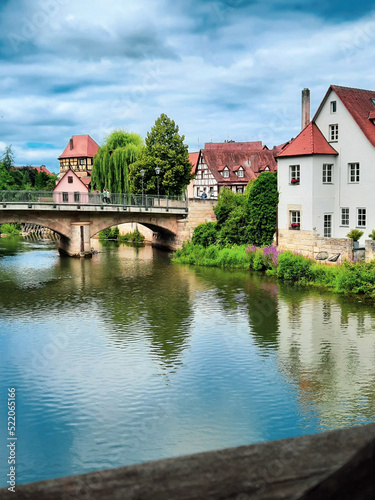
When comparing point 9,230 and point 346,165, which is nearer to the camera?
point 346,165

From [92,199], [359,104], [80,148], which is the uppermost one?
[80,148]

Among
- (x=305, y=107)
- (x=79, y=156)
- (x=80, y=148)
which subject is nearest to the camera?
(x=305, y=107)

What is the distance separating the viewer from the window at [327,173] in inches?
1254

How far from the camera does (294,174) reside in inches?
1302

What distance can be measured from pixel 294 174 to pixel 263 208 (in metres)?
3.47

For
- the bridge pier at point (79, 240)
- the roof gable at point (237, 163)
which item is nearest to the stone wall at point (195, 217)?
the bridge pier at point (79, 240)

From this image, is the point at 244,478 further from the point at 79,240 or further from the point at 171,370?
→ the point at 79,240

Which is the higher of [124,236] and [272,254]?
[124,236]

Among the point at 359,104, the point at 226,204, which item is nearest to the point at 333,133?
the point at 359,104

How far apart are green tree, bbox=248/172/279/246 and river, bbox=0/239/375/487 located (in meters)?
8.69

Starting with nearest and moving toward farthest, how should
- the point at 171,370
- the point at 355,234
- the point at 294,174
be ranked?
the point at 171,370 → the point at 355,234 → the point at 294,174

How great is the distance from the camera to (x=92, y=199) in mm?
43188

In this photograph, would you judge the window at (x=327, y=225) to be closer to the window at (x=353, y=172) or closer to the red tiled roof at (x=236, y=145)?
the window at (x=353, y=172)

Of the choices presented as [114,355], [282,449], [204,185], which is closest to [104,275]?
[114,355]
